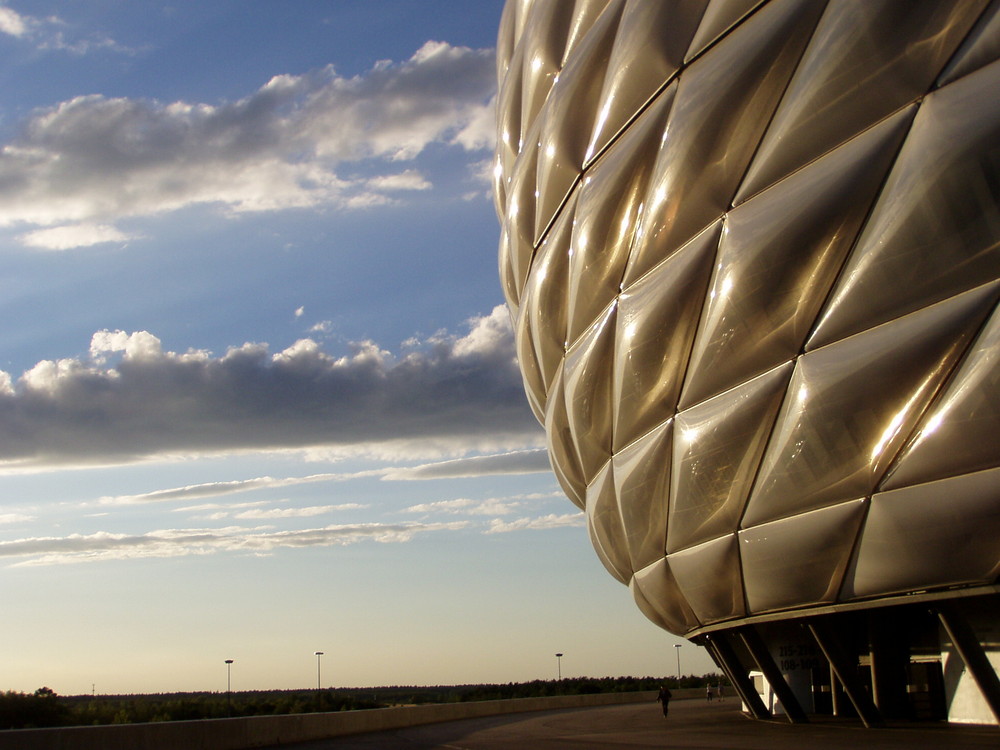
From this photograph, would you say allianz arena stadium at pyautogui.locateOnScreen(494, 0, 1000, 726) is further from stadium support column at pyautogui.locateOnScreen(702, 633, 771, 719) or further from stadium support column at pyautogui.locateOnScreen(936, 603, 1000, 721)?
stadium support column at pyautogui.locateOnScreen(702, 633, 771, 719)

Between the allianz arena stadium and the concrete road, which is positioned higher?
the allianz arena stadium

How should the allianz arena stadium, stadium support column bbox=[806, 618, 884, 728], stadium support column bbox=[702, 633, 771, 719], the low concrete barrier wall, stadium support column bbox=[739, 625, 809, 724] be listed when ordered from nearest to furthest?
1. the allianz arena stadium
2. stadium support column bbox=[806, 618, 884, 728]
3. the low concrete barrier wall
4. stadium support column bbox=[739, 625, 809, 724]
5. stadium support column bbox=[702, 633, 771, 719]

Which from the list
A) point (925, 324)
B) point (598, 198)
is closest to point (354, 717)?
point (598, 198)

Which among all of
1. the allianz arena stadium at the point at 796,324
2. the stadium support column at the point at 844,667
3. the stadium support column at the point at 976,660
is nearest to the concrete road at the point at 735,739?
the stadium support column at the point at 844,667

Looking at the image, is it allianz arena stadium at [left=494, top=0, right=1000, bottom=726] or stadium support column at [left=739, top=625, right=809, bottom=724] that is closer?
allianz arena stadium at [left=494, top=0, right=1000, bottom=726]

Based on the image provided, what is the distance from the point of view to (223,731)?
2108cm

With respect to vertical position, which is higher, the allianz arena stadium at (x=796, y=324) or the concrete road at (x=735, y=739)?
the allianz arena stadium at (x=796, y=324)

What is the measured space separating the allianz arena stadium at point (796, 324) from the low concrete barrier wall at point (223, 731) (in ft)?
29.9

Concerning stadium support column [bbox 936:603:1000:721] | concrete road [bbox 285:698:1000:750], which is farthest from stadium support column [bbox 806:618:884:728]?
stadium support column [bbox 936:603:1000:721]

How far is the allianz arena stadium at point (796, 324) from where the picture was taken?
10.9m

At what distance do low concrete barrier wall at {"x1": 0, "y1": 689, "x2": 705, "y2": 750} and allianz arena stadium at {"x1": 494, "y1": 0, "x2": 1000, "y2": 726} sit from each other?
9.10 metres

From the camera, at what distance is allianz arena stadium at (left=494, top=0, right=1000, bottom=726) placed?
35.8 ft

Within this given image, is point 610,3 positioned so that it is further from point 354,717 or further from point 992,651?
point 354,717

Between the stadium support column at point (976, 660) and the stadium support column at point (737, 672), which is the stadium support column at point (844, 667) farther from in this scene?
the stadium support column at point (737, 672)
